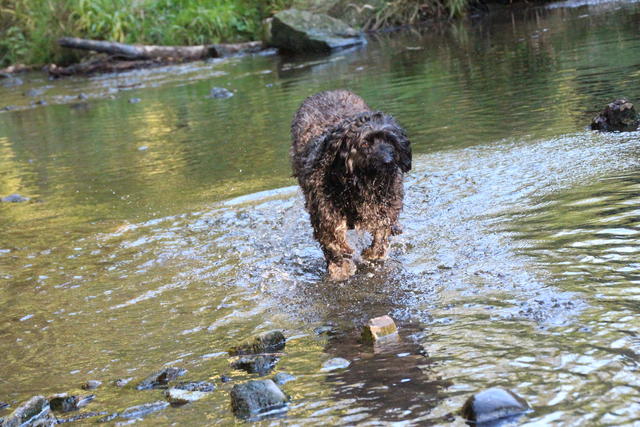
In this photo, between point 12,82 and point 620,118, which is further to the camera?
point 12,82

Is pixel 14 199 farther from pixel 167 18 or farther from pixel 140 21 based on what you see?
pixel 167 18

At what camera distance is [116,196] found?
30.9 ft

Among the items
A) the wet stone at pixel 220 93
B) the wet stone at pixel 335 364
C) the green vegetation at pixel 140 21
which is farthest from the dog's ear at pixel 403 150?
the green vegetation at pixel 140 21

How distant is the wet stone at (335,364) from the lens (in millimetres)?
4367

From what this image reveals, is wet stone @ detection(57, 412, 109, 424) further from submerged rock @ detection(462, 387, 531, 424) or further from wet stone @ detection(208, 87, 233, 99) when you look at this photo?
wet stone @ detection(208, 87, 233, 99)

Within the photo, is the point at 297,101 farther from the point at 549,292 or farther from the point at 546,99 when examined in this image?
the point at 549,292

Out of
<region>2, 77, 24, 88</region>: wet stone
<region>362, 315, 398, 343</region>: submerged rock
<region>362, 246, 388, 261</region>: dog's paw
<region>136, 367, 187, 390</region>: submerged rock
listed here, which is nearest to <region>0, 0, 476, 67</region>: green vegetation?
<region>2, 77, 24, 88</region>: wet stone

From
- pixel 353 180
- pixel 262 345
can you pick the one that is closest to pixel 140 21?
pixel 353 180

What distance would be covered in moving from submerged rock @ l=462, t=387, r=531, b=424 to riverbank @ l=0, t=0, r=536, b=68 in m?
23.1

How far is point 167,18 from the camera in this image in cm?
2731

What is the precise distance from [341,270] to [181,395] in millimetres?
2220

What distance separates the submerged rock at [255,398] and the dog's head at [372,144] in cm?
217

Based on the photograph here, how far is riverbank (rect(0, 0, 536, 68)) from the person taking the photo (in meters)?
26.0

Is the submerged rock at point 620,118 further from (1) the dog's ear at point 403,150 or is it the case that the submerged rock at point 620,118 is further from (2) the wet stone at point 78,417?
(2) the wet stone at point 78,417
